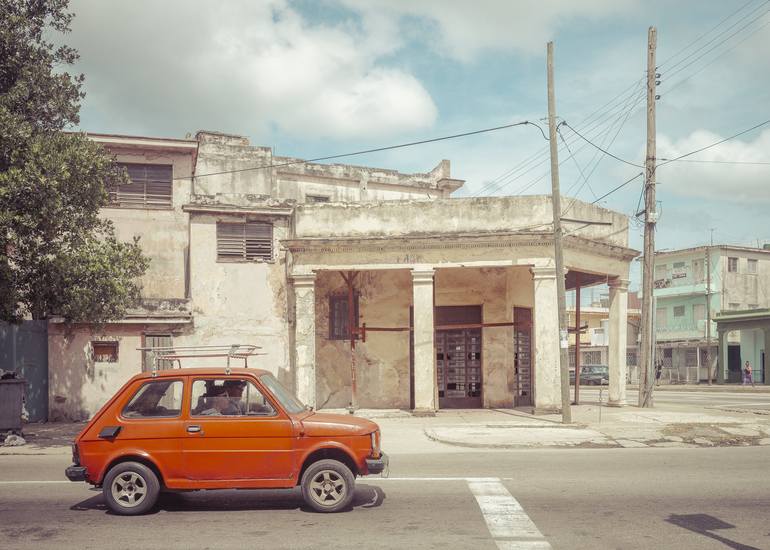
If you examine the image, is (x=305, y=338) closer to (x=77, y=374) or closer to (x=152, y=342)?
(x=152, y=342)

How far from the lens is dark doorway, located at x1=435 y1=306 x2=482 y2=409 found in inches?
924

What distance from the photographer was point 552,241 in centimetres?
2003

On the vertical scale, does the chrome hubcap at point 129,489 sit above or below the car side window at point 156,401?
below

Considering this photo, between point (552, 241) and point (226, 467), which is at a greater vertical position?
point (552, 241)

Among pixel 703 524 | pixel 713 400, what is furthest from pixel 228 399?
pixel 713 400

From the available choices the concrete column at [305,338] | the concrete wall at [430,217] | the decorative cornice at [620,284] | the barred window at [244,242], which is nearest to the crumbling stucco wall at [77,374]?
the barred window at [244,242]

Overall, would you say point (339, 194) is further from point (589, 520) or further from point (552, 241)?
point (589, 520)

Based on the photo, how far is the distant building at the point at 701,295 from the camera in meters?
50.6

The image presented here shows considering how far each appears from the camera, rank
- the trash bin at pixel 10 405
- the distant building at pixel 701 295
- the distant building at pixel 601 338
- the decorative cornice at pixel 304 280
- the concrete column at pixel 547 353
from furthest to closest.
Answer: the distant building at pixel 601 338 < the distant building at pixel 701 295 < the decorative cornice at pixel 304 280 < the concrete column at pixel 547 353 < the trash bin at pixel 10 405

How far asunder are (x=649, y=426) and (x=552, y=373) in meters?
3.15

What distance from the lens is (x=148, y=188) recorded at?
974 inches

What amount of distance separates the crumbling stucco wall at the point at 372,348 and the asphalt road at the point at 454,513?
11.9 m

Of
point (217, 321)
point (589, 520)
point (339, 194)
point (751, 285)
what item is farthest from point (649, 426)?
point (751, 285)

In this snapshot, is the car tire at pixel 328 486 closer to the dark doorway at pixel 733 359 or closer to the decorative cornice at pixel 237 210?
the decorative cornice at pixel 237 210
